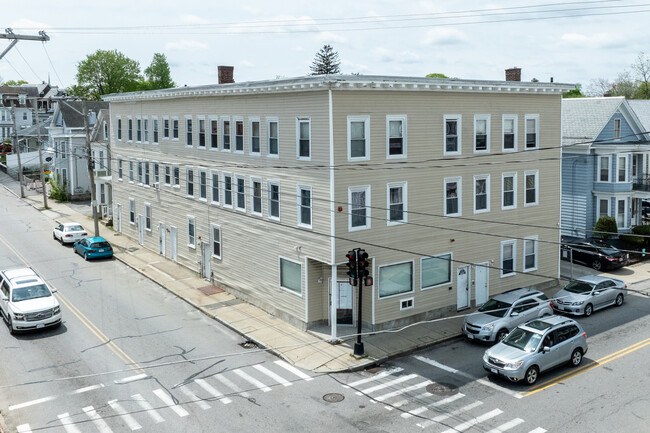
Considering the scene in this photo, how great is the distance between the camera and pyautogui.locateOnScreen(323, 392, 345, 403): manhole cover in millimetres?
19203

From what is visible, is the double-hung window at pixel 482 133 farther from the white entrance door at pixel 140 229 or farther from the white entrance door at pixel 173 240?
the white entrance door at pixel 140 229

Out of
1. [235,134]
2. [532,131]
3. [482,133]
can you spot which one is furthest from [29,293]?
[532,131]

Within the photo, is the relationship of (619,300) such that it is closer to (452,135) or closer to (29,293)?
(452,135)

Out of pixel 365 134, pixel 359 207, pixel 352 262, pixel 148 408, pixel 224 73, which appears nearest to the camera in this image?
pixel 148 408

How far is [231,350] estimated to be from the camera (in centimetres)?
2392

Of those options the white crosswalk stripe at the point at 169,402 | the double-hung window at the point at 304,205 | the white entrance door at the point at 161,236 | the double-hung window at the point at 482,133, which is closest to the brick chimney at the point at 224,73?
the white entrance door at the point at 161,236

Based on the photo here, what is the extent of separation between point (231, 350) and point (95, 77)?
94598 mm

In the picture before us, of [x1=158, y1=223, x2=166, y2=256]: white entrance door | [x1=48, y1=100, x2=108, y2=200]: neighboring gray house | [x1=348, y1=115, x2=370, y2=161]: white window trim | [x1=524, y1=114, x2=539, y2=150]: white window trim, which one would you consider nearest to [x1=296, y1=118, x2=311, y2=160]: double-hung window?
[x1=348, y1=115, x2=370, y2=161]: white window trim

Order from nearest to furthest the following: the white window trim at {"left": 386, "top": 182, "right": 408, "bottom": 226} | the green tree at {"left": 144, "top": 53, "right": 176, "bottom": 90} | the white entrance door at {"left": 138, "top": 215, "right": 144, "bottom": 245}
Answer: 1. the white window trim at {"left": 386, "top": 182, "right": 408, "bottom": 226}
2. the white entrance door at {"left": 138, "top": 215, "right": 144, "bottom": 245}
3. the green tree at {"left": 144, "top": 53, "right": 176, "bottom": 90}

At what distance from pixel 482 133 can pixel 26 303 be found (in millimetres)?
21640

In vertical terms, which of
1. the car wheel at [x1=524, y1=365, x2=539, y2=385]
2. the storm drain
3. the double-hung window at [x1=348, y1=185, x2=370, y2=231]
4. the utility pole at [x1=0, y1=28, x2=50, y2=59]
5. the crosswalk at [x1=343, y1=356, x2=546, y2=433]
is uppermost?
the utility pole at [x1=0, y1=28, x2=50, y2=59]

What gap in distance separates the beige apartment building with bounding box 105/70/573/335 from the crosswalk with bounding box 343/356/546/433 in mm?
3971

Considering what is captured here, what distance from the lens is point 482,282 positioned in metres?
29.2

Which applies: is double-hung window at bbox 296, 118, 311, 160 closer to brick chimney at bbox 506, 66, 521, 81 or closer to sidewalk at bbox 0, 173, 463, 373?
sidewalk at bbox 0, 173, 463, 373
